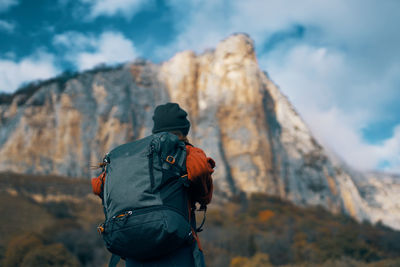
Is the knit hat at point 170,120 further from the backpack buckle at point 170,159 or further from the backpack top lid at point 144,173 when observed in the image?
the backpack buckle at point 170,159

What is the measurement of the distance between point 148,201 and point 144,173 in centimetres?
15

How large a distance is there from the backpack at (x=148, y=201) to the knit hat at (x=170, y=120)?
0.80 ft

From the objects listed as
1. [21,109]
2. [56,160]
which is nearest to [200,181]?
[56,160]

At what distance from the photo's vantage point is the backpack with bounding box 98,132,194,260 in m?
1.86

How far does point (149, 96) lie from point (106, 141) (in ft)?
25.9

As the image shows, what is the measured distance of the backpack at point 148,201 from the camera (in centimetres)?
186

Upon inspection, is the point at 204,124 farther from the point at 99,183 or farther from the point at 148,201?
the point at 148,201

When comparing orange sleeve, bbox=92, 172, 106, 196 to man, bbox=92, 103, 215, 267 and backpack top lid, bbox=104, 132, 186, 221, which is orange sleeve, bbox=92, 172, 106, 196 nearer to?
man, bbox=92, 103, 215, 267

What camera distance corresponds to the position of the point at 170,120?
232 centimetres

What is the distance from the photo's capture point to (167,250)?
190 cm

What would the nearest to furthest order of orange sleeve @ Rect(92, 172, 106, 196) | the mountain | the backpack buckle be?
the backpack buckle
orange sleeve @ Rect(92, 172, 106, 196)
the mountain

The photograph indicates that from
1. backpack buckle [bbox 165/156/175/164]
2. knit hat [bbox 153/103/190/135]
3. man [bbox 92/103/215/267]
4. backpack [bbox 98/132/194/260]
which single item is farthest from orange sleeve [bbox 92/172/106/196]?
backpack buckle [bbox 165/156/175/164]

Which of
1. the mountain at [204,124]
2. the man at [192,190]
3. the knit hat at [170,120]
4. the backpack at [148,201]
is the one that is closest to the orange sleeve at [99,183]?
the man at [192,190]

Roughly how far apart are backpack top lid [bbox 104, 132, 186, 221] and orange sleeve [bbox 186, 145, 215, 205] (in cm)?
4
